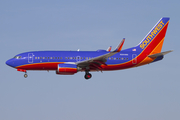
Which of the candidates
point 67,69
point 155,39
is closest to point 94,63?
point 67,69

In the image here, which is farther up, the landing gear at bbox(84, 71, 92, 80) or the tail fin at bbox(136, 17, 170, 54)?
the tail fin at bbox(136, 17, 170, 54)

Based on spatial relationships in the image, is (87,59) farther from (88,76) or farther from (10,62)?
(10,62)

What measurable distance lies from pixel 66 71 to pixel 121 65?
32.1 ft

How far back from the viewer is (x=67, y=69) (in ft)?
177

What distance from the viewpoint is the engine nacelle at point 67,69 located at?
53812 mm

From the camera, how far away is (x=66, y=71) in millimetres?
53938

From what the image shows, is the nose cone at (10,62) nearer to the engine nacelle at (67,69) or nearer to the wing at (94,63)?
the engine nacelle at (67,69)

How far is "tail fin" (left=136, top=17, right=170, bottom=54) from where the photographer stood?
6009 centimetres

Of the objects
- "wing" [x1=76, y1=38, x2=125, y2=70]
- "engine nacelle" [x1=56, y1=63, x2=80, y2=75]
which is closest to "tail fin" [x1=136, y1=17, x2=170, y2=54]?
"wing" [x1=76, y1=38, x2=125, y2=70]

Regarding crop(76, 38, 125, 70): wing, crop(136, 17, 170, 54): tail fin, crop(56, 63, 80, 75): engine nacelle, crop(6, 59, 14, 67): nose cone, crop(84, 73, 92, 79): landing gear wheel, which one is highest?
crop(136, 17, 170, 54): tail fin

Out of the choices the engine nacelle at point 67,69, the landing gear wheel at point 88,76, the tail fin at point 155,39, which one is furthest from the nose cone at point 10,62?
the tail fin at point 155,39

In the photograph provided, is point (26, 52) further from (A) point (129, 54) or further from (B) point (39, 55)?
(A) point (129, 54)

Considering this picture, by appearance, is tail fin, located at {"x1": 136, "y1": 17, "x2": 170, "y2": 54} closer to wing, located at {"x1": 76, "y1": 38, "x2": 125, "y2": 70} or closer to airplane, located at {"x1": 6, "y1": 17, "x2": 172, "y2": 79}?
airplane, located at {"x1": 6, "y1": 17, "x2": 172, "y2": 79}

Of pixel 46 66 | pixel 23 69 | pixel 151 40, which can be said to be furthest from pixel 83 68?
pixel 151 40
